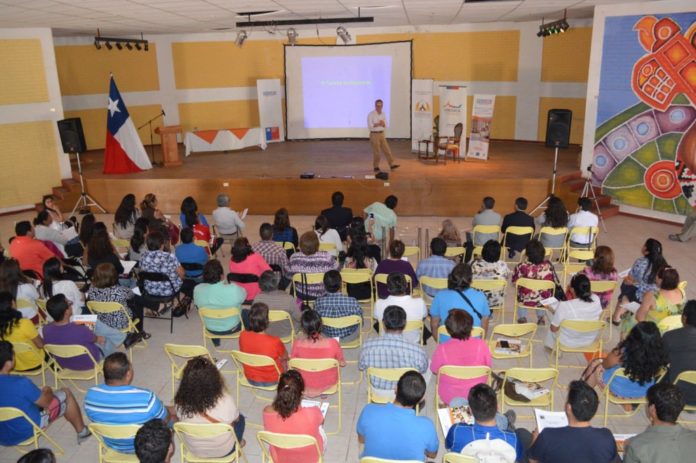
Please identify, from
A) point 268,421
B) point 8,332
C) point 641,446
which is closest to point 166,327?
point 8,332

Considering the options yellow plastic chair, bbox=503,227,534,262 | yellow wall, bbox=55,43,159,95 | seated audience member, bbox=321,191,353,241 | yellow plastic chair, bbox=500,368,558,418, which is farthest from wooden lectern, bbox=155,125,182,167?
yellow plastic chair, bbox=500,368,558,418

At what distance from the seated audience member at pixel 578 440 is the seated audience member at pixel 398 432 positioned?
0.66 meters

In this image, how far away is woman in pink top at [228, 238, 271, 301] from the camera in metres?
6.68

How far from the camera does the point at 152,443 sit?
331 cm

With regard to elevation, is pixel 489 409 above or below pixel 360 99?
below

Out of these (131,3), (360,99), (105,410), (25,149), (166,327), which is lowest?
(166,327)

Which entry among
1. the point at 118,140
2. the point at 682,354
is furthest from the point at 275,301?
the point at 118,140

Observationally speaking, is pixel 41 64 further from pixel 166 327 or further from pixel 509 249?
pixel 509 249

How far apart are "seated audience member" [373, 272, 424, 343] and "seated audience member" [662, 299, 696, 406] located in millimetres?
2071

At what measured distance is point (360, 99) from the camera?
16594mm

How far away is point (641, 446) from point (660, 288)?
2598 millimetres

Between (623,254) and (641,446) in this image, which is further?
(623,254)

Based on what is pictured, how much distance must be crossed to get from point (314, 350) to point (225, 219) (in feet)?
15.3

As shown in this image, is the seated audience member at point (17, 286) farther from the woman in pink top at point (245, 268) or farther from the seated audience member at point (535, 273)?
the seated audience member at point (535, 273)
